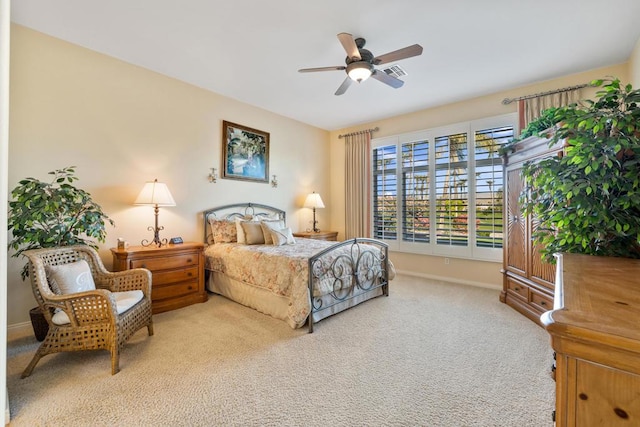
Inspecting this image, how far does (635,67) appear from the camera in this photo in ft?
10.3

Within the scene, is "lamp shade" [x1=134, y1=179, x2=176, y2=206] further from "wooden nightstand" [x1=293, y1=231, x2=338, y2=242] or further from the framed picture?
"wooden nightstand" [x1=293, y1=231, x2=338, y2=242]

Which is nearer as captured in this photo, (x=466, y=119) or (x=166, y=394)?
(x=166, y=394)

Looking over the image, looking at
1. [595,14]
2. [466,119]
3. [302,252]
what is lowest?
[302,252]

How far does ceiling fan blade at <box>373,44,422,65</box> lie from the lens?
253 cm

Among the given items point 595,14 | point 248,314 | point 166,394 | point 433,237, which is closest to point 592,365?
point 166,394

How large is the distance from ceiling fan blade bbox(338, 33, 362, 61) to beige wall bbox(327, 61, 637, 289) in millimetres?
1711

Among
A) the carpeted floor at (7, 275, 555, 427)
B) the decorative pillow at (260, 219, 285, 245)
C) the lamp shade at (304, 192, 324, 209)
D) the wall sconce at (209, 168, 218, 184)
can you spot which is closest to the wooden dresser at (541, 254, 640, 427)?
the carpeted floor at (7, 275, 555, 427)

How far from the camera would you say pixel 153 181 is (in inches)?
145

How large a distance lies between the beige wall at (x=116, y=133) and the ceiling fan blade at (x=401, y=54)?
275 cm

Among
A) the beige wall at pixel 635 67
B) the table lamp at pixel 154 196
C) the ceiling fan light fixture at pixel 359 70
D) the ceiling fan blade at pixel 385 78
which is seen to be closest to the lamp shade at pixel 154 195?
the table lamp at pixel 154 196

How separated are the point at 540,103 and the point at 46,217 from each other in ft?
19.3

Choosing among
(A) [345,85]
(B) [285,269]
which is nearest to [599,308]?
(B) [285,269]

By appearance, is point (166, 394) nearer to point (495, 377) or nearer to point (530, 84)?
point (495, 377)

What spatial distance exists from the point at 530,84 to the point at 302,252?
159 inches
